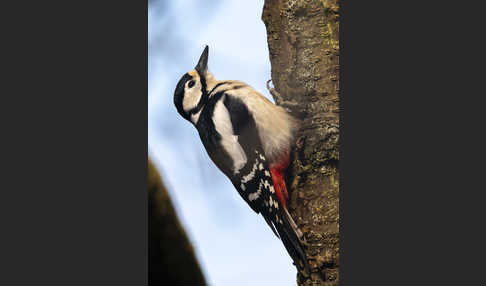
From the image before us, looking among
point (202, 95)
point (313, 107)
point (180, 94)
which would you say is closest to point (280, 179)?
point (313, 107)

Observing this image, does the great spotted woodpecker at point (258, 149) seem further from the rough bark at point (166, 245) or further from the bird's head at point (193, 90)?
the rough bark at point (166, 245)

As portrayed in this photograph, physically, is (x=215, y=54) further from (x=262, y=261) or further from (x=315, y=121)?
(x=262, y=261)

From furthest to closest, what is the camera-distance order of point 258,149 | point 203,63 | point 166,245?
point 166,245, point 203,63, point 258,149

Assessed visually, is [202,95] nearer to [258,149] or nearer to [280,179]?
[258,149]

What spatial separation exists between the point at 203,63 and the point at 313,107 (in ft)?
2.23

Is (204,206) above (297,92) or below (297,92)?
below

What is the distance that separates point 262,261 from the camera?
320 cm

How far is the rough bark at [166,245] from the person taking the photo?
3385 millimetres

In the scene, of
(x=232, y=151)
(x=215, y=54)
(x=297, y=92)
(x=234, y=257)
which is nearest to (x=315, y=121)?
(x=297, y=92)

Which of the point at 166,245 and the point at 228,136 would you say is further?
the point at 166,245

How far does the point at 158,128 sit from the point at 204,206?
545 millimetres

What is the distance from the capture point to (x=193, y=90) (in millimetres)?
3309

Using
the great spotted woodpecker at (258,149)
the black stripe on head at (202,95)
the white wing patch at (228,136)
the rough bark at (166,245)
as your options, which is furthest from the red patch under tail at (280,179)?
the rough bark at (166,245)

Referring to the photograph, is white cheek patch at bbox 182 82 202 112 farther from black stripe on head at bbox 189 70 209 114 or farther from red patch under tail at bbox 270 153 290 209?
red patch under tail at bbox 270 153 290 209
